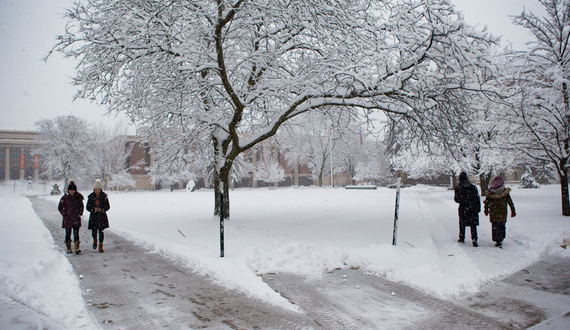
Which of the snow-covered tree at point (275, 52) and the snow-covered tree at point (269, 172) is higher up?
the snow-covered tree at point (275, 52)

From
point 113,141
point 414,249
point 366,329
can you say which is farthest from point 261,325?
point 113,141

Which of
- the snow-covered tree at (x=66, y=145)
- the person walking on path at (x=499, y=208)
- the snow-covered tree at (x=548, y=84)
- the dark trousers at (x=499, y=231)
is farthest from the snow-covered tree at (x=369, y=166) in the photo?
the dark trousers at (x=499, y=231)

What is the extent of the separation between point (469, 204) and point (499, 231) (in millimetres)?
892

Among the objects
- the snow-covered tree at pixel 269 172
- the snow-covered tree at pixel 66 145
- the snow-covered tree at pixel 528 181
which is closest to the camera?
the snow-covered tree at pixel 528 181

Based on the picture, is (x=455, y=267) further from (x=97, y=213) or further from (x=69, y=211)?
(x=69, y=211)

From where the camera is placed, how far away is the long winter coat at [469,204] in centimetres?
793

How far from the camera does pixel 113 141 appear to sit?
155 feet

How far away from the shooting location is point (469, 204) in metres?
8.02

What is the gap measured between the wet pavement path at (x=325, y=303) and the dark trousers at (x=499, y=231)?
5.51 feet

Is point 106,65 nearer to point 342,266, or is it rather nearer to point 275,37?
point 275,37

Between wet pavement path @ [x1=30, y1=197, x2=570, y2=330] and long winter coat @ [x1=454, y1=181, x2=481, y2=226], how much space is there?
6.46 feet

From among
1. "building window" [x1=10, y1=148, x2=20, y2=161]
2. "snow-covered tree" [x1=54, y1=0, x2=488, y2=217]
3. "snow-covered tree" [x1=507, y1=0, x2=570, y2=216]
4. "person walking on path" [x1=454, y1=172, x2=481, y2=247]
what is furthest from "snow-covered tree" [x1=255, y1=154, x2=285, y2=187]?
"building window" [x1=10, y1=148, x2=20, y2=161]

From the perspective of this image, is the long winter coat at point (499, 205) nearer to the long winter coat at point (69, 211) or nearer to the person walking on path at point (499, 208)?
the person walking on path at point (499, 208)

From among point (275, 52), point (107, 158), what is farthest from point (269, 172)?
point (275, 52)
